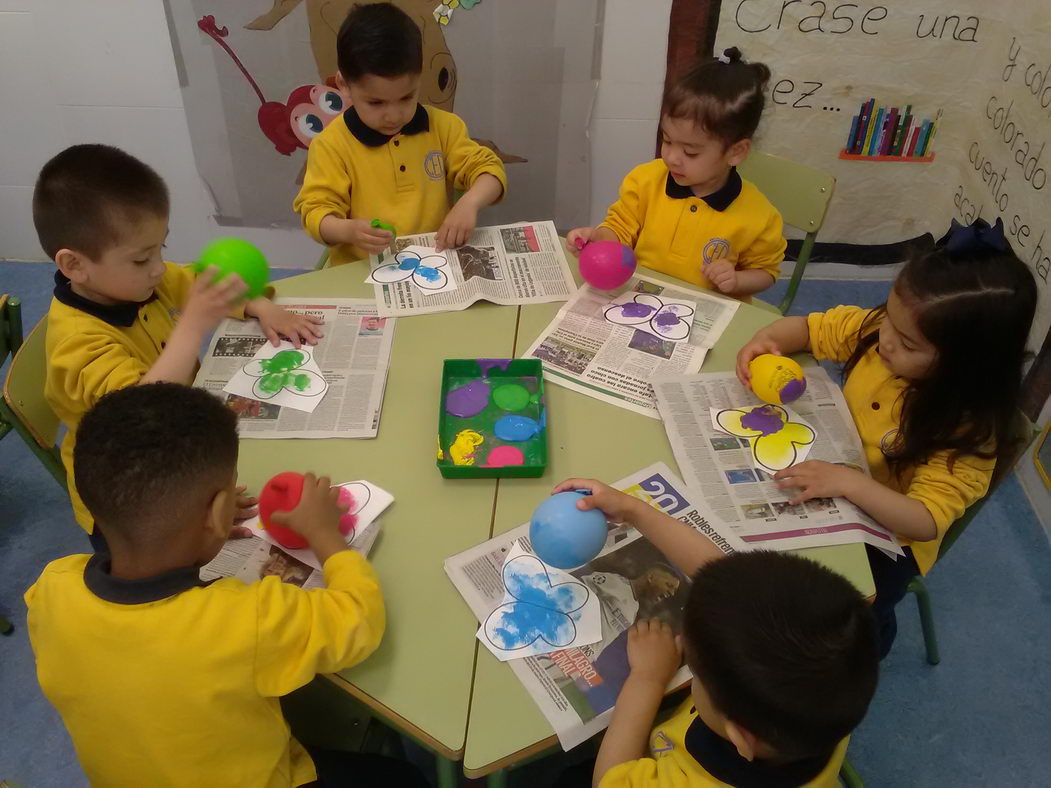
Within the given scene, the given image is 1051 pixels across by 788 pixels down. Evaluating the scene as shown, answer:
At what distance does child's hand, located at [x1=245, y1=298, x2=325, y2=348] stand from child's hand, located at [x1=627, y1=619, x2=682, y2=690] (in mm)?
905

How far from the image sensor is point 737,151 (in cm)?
181

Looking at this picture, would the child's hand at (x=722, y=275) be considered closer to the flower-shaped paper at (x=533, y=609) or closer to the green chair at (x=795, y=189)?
the green chair at (x=795, y=189)

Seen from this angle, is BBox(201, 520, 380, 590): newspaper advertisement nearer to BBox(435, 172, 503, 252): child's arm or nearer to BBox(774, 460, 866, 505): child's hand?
BBox(774, 460, 866, 505): child's hand

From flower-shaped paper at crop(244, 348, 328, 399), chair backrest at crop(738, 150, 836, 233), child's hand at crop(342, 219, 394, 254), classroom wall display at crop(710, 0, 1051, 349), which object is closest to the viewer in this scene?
flower-shaped paper at crop(244, 348, 328, 399)

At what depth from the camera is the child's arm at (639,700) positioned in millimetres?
988

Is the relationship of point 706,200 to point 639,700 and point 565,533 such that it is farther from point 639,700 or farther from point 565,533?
point 639,700

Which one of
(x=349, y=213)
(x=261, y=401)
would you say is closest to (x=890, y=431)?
(x=261, y=401)

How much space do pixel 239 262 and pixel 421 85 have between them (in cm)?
137

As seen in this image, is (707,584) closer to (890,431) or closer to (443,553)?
(443,553)

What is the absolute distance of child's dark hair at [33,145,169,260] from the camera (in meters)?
1.41

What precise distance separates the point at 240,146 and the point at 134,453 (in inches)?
84.7

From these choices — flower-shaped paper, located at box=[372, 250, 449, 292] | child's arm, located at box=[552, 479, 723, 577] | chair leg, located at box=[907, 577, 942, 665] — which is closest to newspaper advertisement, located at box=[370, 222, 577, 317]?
flower-shaped paper, located at box=[372, 250, 449, 292]

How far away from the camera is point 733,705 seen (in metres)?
0.84

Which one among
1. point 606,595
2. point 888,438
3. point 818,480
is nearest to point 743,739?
point 606,595
